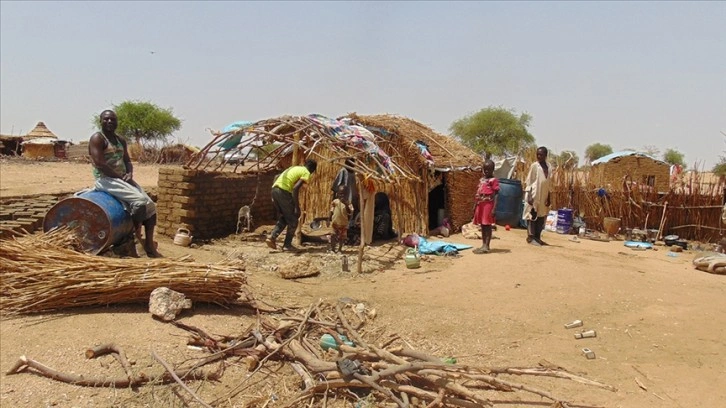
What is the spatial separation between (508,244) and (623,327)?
4.25 m

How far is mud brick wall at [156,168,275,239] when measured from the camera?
28.8 ft

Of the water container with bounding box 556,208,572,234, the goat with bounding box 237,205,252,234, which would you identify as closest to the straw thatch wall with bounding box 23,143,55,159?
the goat with bounding box 237,205,252,234

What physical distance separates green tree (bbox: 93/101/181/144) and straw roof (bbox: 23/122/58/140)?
6.30 m

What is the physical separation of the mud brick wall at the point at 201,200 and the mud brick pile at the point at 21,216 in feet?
5.47

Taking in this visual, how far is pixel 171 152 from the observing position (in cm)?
2711

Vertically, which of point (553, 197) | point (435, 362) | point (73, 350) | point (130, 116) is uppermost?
point (130, 116)

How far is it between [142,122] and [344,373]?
1424 inches

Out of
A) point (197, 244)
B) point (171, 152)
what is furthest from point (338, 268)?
point (171, 152)

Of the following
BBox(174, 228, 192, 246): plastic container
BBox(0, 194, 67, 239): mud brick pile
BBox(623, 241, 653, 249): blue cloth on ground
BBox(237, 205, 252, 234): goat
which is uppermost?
BBox(0, 194, 67, 239): mud brick pile

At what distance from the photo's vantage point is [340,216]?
830cm

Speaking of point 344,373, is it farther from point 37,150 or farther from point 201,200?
point 37,150

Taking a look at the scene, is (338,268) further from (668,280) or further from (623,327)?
(668,280)

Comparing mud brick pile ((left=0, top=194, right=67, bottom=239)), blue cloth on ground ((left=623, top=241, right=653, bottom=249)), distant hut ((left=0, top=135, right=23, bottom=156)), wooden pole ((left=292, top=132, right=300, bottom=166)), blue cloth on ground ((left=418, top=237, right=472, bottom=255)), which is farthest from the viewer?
distant hut ((left=0, top=135, right=23, bottom=156))

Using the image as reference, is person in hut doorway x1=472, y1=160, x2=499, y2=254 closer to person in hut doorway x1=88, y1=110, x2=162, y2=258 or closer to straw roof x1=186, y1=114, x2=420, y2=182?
straw roof x1=186, y1=114, x2=420, y2=182
